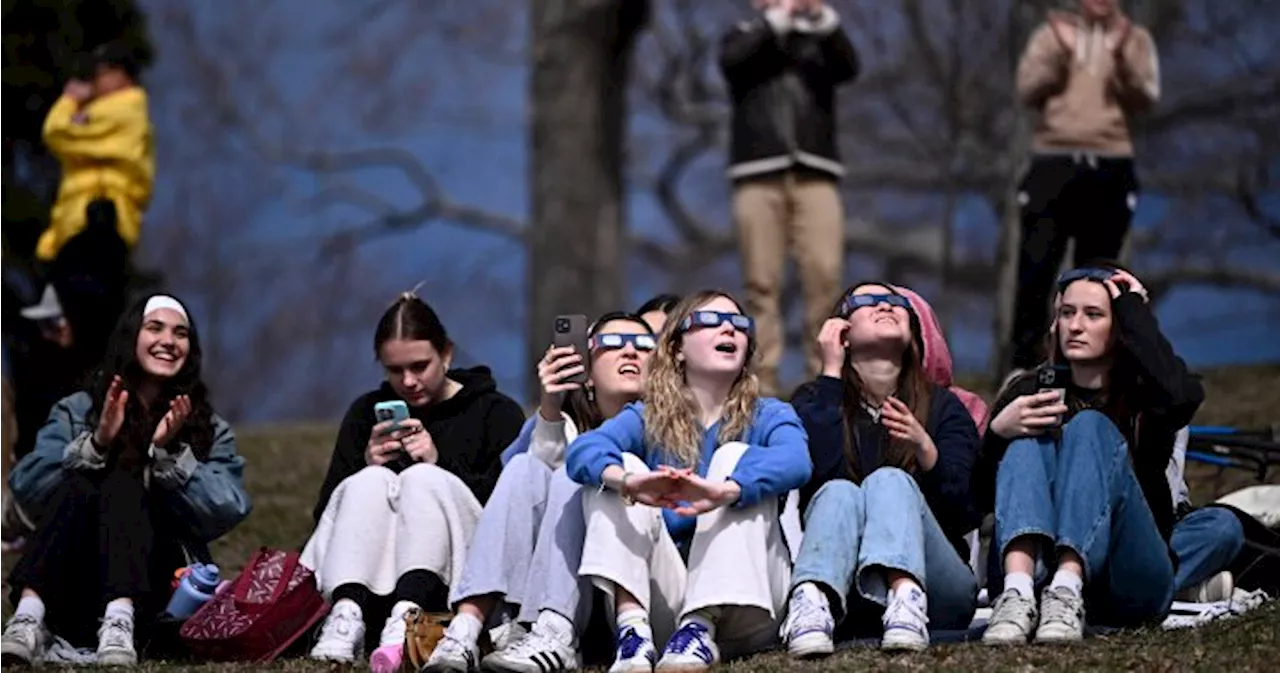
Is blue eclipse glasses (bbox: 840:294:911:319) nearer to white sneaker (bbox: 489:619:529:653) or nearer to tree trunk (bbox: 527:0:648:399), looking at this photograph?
white sneaker (bbox: 489:619:529:653)

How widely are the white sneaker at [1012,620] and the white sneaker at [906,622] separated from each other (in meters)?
0.19

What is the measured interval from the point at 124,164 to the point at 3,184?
4.34 m

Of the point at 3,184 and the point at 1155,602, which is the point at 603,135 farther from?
the point at 1155,602

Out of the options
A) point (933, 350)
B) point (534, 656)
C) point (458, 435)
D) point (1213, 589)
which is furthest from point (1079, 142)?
point (534, 656)

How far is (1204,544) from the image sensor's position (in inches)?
307

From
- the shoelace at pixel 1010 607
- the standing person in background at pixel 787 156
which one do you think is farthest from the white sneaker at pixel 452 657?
the standing person in background at pixel 787 156

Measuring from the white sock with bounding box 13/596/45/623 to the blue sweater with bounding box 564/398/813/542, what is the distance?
1.88 m

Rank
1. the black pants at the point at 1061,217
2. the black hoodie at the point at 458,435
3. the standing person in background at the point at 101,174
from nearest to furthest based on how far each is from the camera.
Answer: the black hoodie at the point at 458,435, the black pants at the point at 1061,217, the standing person in background at the point at 101,174

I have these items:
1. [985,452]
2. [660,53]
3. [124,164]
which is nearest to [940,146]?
[660,53]

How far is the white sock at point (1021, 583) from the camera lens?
7277 millimetres

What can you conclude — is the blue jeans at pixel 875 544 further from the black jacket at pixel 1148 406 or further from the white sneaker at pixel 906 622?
the black jacket at pixel 1148 406

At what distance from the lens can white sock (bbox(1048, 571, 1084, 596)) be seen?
23.8ft

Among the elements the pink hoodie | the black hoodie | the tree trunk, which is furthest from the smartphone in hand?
the tree trunk

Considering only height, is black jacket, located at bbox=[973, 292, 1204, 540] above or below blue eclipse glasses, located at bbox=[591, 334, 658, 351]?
below
